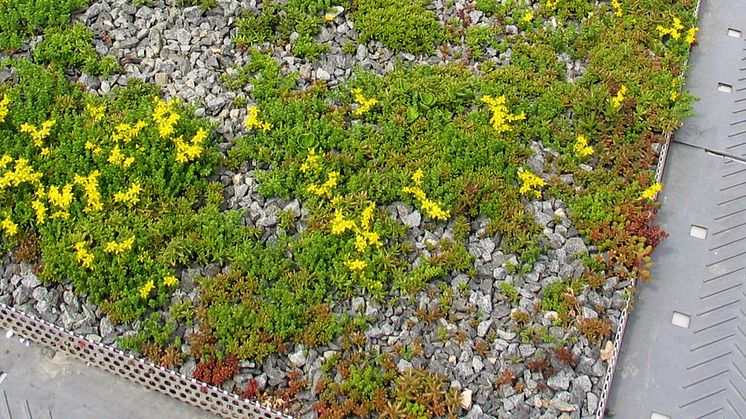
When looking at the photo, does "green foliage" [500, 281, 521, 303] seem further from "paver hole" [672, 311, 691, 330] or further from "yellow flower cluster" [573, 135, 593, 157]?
"yellow flower cluster" [573, 135, 593, 157]

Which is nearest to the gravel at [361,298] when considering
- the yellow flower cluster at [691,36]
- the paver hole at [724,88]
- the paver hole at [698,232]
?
the paver hole at [698,232]

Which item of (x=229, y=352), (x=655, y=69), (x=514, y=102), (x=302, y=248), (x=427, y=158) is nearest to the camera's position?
(x=229, y=352)

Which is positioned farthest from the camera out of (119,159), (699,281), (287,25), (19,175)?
(287,25)

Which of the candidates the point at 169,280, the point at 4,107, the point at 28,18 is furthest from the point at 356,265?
the point at 28,18

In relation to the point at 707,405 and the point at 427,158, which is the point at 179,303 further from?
the point at 707,405

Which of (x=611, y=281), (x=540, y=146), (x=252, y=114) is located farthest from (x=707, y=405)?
(x=252, y=114)

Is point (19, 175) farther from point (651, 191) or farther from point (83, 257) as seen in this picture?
point (651, 191)
